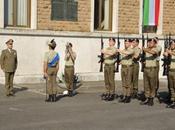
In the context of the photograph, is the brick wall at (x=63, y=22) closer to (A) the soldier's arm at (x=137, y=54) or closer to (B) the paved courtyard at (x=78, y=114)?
(B) the paved courtyard at (x=78, y=114)

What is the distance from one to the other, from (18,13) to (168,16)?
27.4 feet

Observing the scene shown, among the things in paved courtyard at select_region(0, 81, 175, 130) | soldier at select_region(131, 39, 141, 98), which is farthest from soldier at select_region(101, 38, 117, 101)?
soldier at select_region(131, 39, 141, 98)

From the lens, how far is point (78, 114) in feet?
42.6

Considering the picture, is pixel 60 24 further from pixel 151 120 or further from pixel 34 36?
pixel 151 120

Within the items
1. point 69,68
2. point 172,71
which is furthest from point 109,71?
point 172,71

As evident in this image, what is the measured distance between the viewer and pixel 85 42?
2211 cm

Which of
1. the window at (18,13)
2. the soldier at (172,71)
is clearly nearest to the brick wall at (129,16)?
the window at (18,13)

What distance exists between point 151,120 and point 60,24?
394 inches

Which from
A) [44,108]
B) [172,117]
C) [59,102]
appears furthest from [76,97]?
[172,117]

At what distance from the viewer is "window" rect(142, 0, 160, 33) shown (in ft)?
81.0

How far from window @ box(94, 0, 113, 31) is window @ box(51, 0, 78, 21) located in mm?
1680

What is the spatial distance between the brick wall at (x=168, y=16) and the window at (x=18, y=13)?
7.73 m

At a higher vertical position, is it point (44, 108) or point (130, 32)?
point (130, 32)

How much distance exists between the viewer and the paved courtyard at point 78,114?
11.4 meters
